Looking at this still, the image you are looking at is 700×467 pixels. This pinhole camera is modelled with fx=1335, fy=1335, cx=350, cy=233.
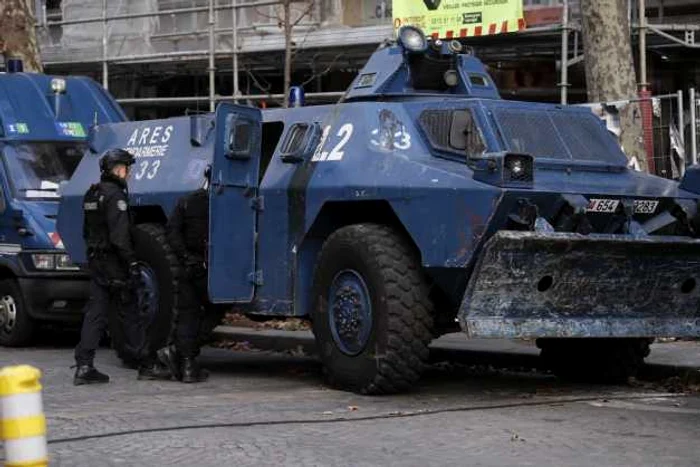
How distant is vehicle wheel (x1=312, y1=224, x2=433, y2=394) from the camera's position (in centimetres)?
897

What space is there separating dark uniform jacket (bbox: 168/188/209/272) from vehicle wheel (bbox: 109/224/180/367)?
0.45 meters

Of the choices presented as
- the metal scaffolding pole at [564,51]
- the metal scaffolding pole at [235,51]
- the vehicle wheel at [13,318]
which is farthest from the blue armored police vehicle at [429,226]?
the metal scaffolding pole at [235,51]

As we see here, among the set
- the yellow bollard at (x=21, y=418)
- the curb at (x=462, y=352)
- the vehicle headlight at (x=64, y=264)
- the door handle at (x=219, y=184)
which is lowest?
the curb at (x=462, y=352)

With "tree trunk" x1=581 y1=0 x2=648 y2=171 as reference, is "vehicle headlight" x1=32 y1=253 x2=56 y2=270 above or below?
below

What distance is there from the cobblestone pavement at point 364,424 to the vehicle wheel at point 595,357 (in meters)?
0.19

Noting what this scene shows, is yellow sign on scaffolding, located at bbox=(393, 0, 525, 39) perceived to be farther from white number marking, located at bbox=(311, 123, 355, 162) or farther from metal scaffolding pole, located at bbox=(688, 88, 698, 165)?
white number marking, located at bbox=(311, 123, 355, 162)

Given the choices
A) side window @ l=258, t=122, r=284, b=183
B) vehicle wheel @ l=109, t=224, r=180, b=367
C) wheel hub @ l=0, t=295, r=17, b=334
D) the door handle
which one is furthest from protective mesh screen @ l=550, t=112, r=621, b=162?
wheel hub @ l=0, t=295, r=17, b=334

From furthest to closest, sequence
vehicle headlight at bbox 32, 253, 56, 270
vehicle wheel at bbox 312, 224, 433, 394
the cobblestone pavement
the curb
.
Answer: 1. vehicle headlight at bbox 32, 253, 56, 270
2. the curb
3. vehicle wheel at bbox 312, 224, 433, 394
4. the cobblestone pavement

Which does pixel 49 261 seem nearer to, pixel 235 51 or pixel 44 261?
pixel 44 261

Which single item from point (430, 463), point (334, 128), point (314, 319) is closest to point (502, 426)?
point (430, 463)

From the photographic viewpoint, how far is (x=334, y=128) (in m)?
9.83

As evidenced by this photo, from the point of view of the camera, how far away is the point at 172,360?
408 inches

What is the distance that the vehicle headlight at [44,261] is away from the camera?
13102 millimetres

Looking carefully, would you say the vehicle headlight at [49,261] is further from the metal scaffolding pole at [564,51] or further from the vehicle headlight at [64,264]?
the metal scaffolding pole at [564,51]
